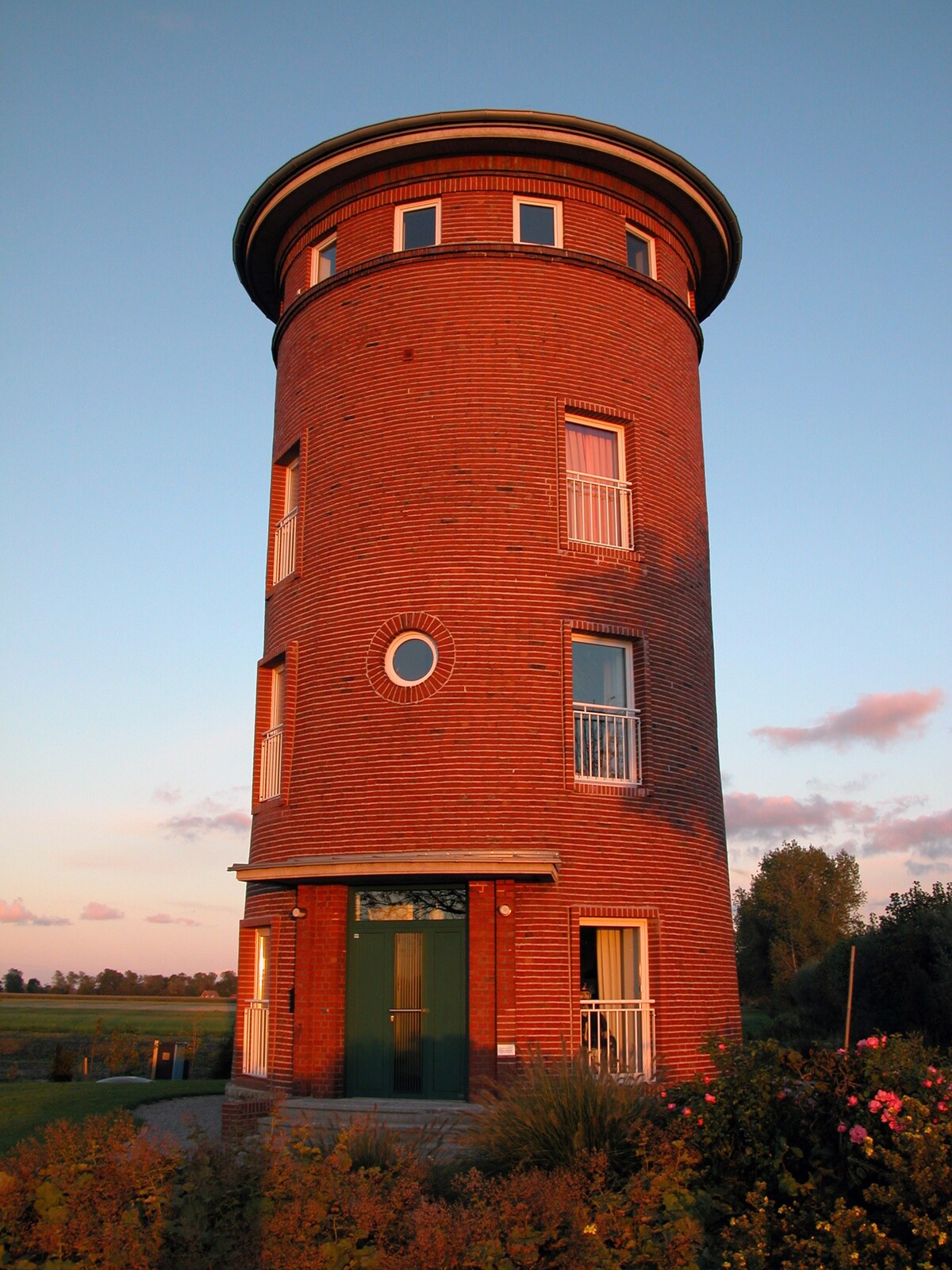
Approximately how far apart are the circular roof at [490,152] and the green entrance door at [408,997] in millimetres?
11027

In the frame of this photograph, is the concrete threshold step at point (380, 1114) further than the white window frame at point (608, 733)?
No

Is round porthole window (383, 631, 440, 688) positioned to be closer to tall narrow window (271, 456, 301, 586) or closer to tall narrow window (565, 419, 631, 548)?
tall narrow window (565, 419, 631, 548)

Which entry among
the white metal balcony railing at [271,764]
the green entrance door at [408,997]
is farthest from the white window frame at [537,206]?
the green entrance door at [408,997]

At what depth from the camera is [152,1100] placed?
22312 millimetres

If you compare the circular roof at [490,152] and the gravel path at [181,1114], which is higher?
the circular roof at [490,152]

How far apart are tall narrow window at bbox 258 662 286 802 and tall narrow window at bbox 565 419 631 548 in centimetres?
518

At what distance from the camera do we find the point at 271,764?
18.0 metres

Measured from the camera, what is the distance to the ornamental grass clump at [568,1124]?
9695 millimetres

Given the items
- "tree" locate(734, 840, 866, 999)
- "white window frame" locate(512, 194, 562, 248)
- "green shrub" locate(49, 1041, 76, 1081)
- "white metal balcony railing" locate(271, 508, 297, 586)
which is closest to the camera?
"white window frame" locate(512, 194, 562, 248)

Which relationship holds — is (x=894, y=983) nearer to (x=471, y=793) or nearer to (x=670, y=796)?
(x=670, y=796)

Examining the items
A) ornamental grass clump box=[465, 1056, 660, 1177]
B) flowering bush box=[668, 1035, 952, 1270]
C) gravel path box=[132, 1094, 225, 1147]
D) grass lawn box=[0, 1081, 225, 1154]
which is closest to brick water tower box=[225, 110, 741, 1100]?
gravel path box=[132, 1094, 225, 1147]

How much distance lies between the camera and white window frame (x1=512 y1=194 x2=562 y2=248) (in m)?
18.1

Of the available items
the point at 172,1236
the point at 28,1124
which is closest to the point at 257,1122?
the point at 28,1124

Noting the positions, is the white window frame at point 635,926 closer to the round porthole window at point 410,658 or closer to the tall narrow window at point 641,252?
the round porthole window at point 410,658
